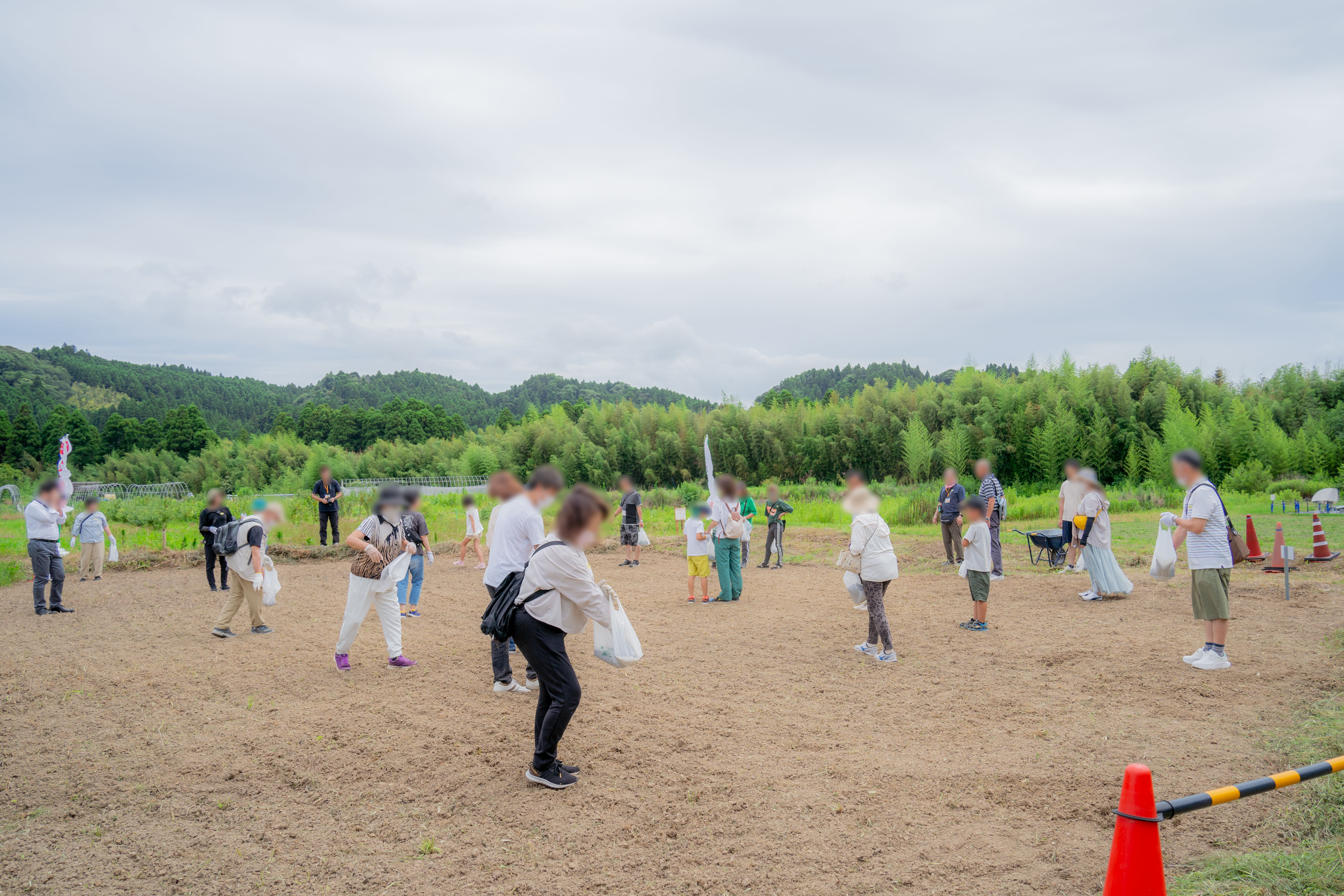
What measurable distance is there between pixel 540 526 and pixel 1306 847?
14.3 feet

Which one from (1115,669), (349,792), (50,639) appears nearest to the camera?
(349,792)

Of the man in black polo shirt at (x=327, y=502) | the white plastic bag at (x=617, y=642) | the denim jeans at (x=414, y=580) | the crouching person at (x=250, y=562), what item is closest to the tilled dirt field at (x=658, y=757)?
the crouching person at (x=250, y=562)

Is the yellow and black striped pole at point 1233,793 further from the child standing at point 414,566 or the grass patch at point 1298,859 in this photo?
the child standing at point 414,566

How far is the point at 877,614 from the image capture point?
Answer: 6367mm

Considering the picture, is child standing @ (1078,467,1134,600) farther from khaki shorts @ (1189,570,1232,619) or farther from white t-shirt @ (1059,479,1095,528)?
khaki shorts @ (1189,570,1232,619)

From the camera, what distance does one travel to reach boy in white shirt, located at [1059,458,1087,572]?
364 inches

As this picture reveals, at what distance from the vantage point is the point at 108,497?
27406 mm

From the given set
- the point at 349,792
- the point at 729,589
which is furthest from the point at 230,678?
the point at 729,589

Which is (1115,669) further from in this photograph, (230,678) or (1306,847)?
(230,678)

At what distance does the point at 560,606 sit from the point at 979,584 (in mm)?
5110

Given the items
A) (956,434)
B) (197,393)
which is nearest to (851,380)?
(956,434)

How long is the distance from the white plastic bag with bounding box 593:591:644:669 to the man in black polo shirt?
10931 millimetres

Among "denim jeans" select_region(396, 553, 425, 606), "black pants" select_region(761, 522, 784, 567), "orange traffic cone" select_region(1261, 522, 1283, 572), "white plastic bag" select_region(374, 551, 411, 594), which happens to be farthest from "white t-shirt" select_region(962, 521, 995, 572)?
"denim jeans" select_region(396, 553, 425, 606)

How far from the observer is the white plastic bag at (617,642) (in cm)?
404
